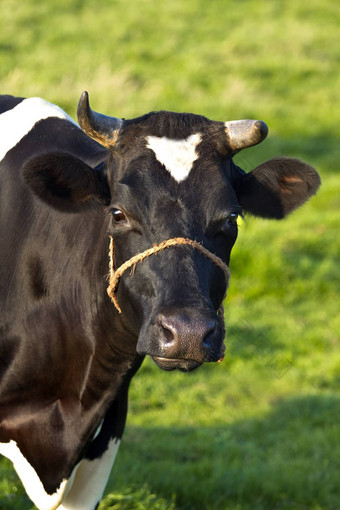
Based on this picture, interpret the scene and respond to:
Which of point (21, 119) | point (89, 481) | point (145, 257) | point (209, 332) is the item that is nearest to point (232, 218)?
point (145, 257)

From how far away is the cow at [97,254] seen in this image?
3.39 m

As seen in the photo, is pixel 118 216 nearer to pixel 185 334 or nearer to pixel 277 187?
pixel 185 334

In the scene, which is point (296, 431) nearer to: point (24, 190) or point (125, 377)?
point (125, 377)

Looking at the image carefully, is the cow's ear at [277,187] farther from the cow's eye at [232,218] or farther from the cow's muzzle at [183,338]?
the cow's muzzle at [183,338]

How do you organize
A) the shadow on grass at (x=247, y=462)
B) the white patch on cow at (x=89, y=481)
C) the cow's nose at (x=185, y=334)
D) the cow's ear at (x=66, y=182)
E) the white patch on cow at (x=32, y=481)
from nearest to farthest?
the cow's nose at (x=185, y=334), the cow's ear at (x=66, y=182), the white patch on cow at (x=32, y=481), the white patch on cow at (x=89, y=481), the shadow on grass at (x=247, y=462)

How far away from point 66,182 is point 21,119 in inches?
27.8

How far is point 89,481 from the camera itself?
4316 millimetres

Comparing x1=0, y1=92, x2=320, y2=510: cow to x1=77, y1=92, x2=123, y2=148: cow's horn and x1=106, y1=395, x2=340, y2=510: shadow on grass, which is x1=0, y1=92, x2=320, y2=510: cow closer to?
x1=77, y1=92, x2=123, y2=148: cow's horn

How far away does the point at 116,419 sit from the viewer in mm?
4355

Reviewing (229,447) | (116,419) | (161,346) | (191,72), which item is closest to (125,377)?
(116,419)

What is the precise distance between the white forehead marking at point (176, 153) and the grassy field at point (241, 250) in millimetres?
1302

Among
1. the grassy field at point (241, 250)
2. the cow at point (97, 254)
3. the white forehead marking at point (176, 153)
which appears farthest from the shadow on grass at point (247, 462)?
the white forehead marking at point (176, 153)

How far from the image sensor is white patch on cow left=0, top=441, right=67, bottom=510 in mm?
4094

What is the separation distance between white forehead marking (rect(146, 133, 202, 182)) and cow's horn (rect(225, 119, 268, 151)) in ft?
0.51
